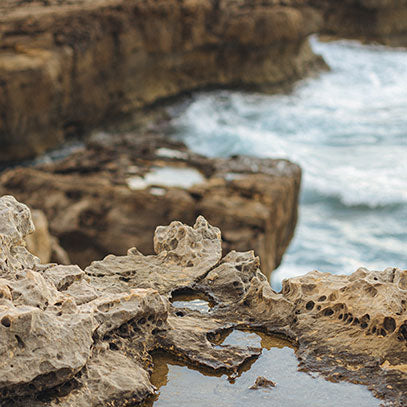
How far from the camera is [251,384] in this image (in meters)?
1.91

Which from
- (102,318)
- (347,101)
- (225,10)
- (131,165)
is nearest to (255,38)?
(225,10)

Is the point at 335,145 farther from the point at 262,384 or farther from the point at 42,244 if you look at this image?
the point at 262,384

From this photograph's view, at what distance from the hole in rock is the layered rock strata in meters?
0.03

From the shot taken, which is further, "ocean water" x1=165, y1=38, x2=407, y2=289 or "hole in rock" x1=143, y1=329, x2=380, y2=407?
"ocean water" x1=165, y1=38, x2=407, y2=289

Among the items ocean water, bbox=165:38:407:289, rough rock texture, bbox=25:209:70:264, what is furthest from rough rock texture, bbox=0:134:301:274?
ocean water, bbox=165:38:407:289

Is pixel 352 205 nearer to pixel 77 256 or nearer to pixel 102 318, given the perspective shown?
pixel 77 256

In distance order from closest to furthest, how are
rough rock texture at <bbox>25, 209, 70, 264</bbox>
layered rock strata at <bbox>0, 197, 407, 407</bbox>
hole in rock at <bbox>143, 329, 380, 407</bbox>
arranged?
layered rock strata at <bbox>0, 197, 407, 407</bbox> < hole in rock at <bbox>143, 329, 380, 407</bbox> < rough rock texture at <bbox>25, 209, 70, 264</bbox>

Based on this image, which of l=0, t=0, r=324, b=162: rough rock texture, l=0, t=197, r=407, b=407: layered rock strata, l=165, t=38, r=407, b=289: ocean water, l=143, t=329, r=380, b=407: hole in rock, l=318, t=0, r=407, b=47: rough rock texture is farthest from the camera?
l=318, t=0, r=407, b=47: rough rock texture

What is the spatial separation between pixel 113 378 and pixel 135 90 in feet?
37.3

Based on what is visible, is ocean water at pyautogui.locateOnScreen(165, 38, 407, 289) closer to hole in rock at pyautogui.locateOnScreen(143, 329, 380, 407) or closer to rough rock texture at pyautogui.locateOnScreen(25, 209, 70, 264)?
rough rock texture at pyautogui.locateOnScreen(25, 209, 70, 264)

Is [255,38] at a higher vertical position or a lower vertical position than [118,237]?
higher

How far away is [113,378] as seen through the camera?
1798mm

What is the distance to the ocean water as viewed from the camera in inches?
364

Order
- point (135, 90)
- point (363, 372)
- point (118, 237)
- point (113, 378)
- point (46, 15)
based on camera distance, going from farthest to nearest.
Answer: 1. point (135, 90)
2. point (46, 15)
3. point (118, 237)
4. point (363, 372)
5. point (113, 378)
